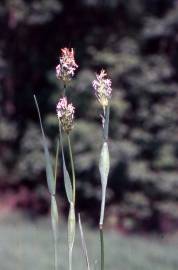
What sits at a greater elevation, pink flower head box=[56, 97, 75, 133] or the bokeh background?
the bokeh background

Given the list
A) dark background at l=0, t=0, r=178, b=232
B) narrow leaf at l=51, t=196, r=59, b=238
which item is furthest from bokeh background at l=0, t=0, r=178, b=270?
narrow leaf at l=51, t=196, r=59, b=238

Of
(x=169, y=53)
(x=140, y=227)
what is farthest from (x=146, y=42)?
(x=140, y=227)

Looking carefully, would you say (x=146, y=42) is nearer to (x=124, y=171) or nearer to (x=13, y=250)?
(x=124, y=171)

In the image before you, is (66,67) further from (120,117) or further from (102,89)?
(120,117)

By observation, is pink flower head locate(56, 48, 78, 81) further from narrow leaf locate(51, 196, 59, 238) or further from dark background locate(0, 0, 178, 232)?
dark background locate(0, 0, 178, 232)

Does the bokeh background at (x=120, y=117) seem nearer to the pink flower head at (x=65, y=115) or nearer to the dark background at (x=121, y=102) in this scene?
the dark background at (x=121, y=102)
